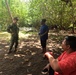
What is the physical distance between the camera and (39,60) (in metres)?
9.66

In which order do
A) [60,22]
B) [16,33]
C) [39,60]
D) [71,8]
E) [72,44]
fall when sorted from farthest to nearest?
1. [60,22]
2. [71,8]
3. [16,33]
4. [39,60]
5. [72,44]

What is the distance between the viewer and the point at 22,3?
41.0 metres

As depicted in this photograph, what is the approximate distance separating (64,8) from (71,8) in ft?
2.64

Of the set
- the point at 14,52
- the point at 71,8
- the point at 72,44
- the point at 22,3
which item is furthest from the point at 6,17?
the point at 72,44

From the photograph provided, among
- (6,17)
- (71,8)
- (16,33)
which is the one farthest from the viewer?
(6,17)

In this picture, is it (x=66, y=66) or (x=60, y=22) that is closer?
(x=66, y=66)

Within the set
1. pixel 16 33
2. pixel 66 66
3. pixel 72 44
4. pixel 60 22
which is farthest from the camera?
pixel 60 22

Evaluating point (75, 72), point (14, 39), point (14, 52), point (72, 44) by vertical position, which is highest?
point (72, 44)

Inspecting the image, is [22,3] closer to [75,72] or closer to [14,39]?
[14,39]

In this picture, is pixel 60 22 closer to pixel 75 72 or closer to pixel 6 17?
pixel 6 17

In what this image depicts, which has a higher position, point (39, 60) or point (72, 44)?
point (72, 44)

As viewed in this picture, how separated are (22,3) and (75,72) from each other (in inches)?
1528

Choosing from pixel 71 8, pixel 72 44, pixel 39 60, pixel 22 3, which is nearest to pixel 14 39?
pixel 39 60

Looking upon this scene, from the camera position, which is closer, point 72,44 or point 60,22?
point 72,44
